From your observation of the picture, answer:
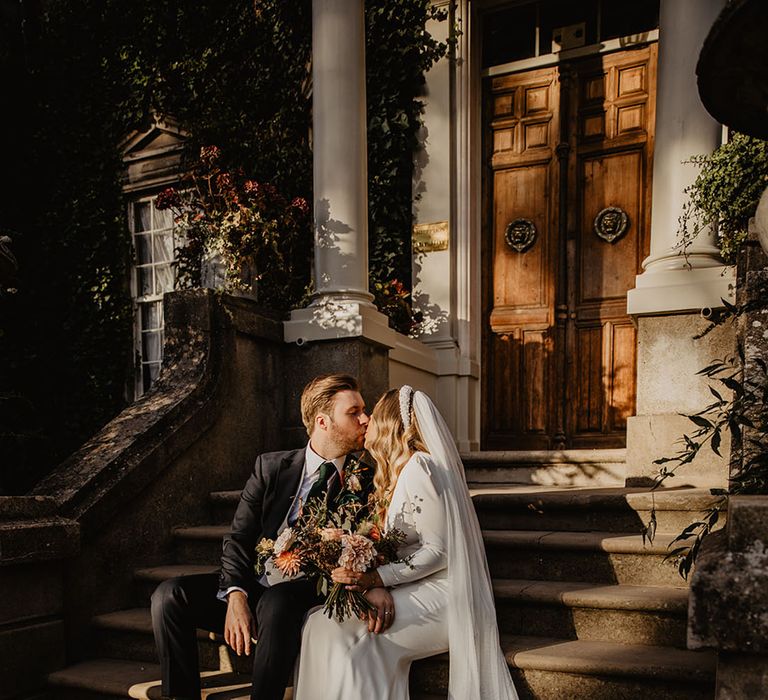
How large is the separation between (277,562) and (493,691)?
3.18ft

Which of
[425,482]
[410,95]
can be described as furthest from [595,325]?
[425,482]

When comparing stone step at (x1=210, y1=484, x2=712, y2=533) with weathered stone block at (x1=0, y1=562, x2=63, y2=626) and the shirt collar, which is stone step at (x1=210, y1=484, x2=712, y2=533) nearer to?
the shirt collar

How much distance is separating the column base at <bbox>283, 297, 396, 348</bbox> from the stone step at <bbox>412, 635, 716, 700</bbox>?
2623 mm

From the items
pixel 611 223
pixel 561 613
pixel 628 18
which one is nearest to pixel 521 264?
pixel 611 223

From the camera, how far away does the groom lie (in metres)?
2.88

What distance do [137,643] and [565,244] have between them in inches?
183

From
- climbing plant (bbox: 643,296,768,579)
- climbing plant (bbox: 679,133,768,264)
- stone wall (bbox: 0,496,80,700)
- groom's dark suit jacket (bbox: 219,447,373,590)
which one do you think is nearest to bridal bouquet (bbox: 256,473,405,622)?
groom's dark suit jacket (bbox: 219,447,373,590)

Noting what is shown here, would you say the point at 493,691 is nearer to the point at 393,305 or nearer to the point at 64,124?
the point at 393,305

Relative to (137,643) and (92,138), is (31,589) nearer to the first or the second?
(137,643)

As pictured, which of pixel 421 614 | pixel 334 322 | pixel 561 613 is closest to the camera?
pixel 421 614

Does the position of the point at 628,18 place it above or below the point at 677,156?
above

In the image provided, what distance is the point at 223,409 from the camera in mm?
4809

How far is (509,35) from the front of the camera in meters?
6.75

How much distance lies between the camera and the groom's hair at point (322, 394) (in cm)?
350
